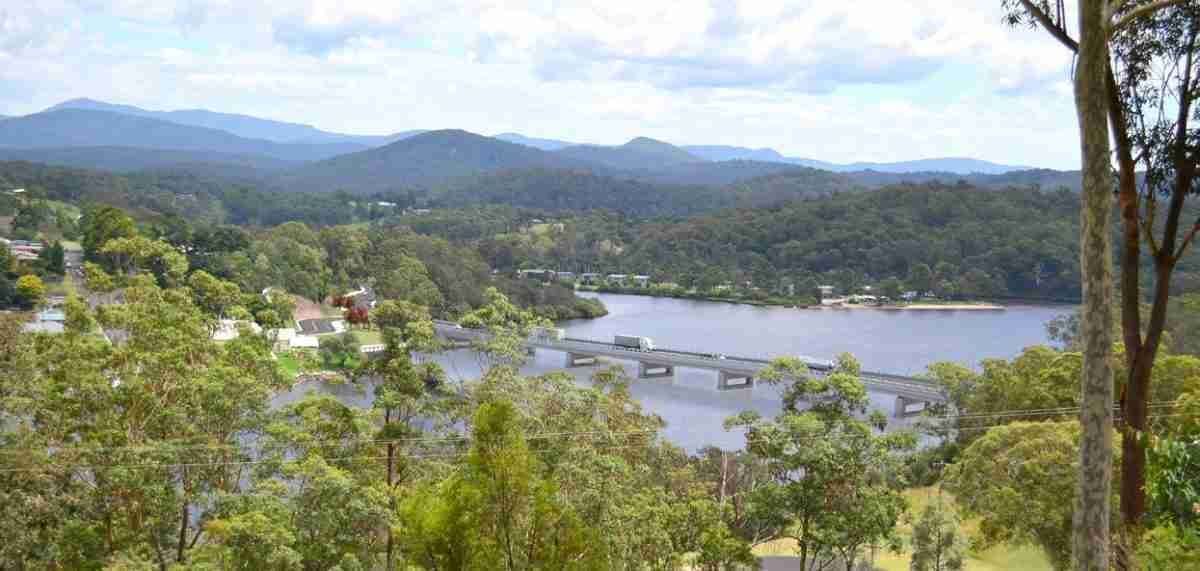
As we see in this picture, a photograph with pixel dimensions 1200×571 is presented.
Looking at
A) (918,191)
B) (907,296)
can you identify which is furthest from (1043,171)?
(907,296)

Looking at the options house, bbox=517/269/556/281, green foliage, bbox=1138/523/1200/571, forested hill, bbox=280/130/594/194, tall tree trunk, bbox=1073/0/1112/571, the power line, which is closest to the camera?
tall tree trunk, bbox=1073/0/1112/571

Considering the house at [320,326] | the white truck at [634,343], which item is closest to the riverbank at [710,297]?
the white truck at [634,343]

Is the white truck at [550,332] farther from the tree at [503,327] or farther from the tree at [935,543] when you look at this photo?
the tree at [935,543]

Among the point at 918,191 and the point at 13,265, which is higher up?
the point at 918,191

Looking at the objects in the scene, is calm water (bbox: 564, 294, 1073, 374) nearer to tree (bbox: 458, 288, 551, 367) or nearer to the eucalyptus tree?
tree (bbox: 458, 288, 551, 367)

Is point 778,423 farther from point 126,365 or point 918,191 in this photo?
point 918,191

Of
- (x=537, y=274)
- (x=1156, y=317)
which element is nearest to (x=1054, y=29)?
(x=1156, y=317)

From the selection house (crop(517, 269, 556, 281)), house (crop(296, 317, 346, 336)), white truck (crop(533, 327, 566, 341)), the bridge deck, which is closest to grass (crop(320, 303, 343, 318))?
house (crop(296, 317, 346, 336))
